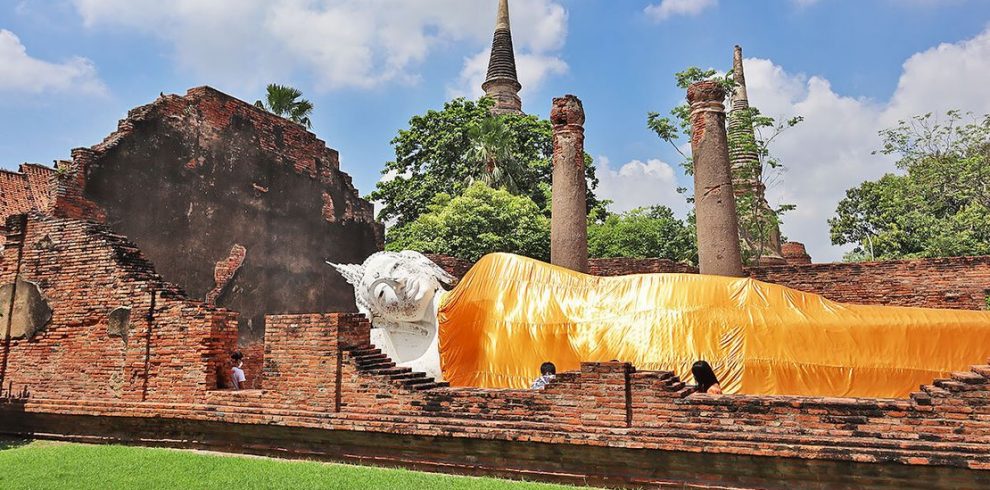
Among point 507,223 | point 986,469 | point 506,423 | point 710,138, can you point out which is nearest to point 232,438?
point 506,423

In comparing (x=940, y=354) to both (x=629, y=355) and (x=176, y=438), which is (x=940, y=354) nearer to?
(x=629, y=355)

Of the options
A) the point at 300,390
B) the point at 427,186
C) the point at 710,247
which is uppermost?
the point at 427,186

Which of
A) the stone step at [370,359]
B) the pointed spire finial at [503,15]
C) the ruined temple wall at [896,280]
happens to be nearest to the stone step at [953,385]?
the stone step at [370,359]

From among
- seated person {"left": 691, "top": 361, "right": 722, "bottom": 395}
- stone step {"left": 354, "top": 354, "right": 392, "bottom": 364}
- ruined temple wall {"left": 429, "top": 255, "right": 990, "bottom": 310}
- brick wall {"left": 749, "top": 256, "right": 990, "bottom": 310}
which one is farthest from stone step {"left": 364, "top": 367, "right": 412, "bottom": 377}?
brick wall {"left": 749, "top": 256, "right": 990, "bottom": 310}

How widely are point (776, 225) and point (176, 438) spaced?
1408cm

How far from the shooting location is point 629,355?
7.83 meters

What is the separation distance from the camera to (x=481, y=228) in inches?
757

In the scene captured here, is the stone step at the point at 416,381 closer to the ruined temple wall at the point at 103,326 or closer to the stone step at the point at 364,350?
the stone step at the point at 364,350

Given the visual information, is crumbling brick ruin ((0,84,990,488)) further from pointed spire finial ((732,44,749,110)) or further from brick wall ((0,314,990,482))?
pointed spire finial ((732,44,749,110))

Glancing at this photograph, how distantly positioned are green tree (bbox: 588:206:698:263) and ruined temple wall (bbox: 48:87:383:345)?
8.46 metres

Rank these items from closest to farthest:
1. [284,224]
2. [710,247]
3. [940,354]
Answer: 1. [940,354]
2. [710,247]
3. [284,224]

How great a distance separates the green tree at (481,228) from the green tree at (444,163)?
3340mm

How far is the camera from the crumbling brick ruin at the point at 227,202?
11.4m

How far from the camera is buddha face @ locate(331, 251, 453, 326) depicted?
9.52 meters
